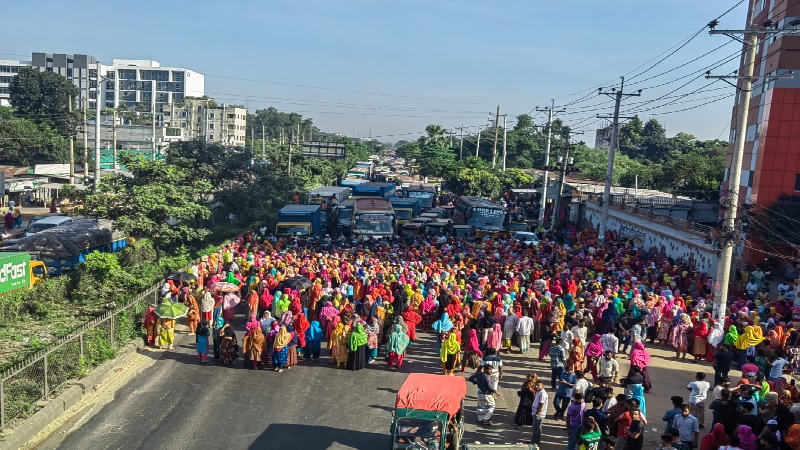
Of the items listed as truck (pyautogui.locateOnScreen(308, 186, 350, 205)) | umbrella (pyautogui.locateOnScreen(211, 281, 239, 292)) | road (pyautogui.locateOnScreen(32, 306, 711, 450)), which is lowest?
road (pyautogui.locateOnScreen(32, 306, 711, 450))

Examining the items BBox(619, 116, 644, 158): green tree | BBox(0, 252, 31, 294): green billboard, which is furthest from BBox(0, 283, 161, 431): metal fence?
BBox(619, 116, 644, 158): green tree

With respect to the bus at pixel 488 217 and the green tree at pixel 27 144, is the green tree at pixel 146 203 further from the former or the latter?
the green tree at pixel 27 144

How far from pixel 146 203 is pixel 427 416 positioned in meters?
17.0

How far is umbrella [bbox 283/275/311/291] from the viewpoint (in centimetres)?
1923

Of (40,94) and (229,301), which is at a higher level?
(40,94)

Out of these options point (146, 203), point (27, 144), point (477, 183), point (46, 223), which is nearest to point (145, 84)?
point (27, 144)

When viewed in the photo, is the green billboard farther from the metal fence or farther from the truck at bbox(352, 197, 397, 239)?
the truck at bbox(352, 197, 397, 239)

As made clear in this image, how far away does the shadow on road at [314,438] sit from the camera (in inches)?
466

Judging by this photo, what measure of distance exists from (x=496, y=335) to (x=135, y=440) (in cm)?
816

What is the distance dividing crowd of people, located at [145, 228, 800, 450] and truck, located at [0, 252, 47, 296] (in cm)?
424

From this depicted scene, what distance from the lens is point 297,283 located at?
63.5 ft

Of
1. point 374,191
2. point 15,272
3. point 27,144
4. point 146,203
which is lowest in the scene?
point 15,272

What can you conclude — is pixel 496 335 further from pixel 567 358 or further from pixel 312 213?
pixel 312 213

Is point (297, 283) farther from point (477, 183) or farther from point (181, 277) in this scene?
point (477, 183)
